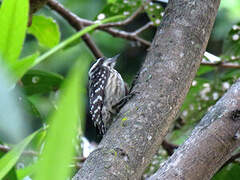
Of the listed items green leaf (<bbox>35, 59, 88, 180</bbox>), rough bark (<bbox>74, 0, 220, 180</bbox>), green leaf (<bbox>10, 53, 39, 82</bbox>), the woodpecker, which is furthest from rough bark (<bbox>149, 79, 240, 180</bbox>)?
the woodpecker

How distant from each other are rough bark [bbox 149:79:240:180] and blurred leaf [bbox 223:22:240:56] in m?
1.28

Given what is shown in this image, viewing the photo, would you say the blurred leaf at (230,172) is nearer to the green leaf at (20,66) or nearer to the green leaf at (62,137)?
the green leaf at (20,66)

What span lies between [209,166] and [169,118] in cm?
32

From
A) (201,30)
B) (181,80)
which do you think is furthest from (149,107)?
(201,30)

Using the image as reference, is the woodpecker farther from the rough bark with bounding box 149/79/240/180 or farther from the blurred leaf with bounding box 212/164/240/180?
the rough bark with bounding box 149/79/240/180

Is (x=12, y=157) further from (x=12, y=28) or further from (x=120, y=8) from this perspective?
(x=120, y=8)

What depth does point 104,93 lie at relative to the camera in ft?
9.60

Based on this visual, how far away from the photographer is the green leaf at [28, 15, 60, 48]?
2652 mm

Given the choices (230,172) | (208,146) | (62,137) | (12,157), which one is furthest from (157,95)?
(62,137)

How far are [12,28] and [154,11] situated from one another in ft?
6.93

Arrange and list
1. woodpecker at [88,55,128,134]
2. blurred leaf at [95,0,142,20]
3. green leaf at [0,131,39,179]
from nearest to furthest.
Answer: green leaf at [0,131,39,179]
woodpecker at [88,55,128,134]
blurred leaf at [95,0,142,20]

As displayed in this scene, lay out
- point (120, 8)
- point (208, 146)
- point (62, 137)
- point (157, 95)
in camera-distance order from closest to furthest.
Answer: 1. point (62, 137)
2. point (208, 146)
3. point (157, 95)
4. point (120, 8)

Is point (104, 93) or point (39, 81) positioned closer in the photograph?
point (39, 81)

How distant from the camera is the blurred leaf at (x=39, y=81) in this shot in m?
2.62
